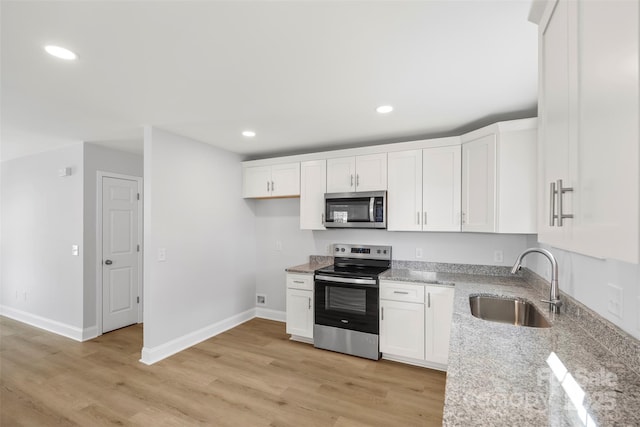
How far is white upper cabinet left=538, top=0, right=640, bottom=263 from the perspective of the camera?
0.56 m

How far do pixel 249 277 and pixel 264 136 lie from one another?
2169mm

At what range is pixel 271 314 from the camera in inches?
179

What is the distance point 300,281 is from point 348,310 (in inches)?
26.8

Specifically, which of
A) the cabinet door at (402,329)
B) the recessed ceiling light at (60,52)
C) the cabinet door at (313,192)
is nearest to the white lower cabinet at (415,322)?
the cabinet door at (402,329)

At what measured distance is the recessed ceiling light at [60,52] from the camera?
173 cm

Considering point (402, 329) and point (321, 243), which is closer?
point (402, 329)

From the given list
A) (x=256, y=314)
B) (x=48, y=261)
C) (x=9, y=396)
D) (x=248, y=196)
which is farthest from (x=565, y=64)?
(x=48, y=261)

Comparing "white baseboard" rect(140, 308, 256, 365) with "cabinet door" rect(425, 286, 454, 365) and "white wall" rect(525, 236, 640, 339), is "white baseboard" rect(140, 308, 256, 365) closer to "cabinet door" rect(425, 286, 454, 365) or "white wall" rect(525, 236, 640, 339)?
"cabinet door" rect(425, 286, 454, 365)

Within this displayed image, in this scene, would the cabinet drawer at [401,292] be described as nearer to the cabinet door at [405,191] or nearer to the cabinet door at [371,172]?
the cabinet door at [405,191]

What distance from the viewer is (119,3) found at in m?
1.38

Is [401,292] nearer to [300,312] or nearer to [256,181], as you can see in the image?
[300,312]

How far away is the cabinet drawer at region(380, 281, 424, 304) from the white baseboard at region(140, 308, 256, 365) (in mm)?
2192

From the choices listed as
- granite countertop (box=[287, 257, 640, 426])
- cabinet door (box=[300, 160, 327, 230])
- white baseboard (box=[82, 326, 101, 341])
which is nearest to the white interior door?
white baseboard (box=[82, 326, 101, 341])

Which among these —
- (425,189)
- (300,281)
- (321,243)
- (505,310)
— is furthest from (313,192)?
(505,310)
